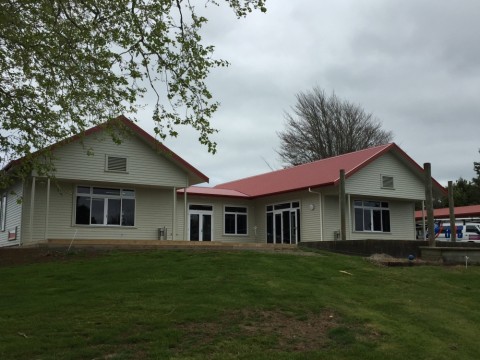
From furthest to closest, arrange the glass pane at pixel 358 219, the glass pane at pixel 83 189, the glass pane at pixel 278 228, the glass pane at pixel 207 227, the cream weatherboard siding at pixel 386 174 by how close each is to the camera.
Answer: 1. the glass pane at pixel 278 228
2. the glass pane at pixel 207 227
3. the glass pane at pixel 358 219
4. the cream weatherboard siding at pixel 386 174
5. the glass pane at pixel 83 189

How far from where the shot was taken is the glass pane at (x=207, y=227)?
1090 inches

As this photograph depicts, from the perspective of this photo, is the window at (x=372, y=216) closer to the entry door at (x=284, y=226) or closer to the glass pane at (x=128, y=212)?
the entry door at (x=284, y=226)

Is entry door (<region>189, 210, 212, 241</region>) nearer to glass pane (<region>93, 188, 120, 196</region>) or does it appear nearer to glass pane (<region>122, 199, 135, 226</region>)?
glass pane (<region>122, 199, 135, 226</region>)

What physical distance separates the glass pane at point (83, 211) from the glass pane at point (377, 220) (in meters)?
14.6

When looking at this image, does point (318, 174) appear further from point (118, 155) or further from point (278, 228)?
point (118, 155)

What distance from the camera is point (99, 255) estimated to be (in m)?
15.0

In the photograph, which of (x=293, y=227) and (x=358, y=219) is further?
(x=293, y=227)

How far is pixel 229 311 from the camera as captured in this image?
870cm

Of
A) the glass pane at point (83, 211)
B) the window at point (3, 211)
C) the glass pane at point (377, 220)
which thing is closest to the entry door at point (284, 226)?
the glass pane at point (377, 220)

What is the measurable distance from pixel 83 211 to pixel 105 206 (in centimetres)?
94

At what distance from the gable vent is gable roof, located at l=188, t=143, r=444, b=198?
18.5 feet

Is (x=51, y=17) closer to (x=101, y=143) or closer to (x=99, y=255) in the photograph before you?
(x=99, y=255)

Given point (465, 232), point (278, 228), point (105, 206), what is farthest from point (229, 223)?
point (465, 232)

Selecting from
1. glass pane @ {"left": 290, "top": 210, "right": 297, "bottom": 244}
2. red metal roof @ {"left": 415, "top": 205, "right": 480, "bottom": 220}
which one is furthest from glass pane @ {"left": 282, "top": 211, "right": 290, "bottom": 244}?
red metal roof @ {"left": 415, "top": 205, "right": 480, "bottom": 220}
